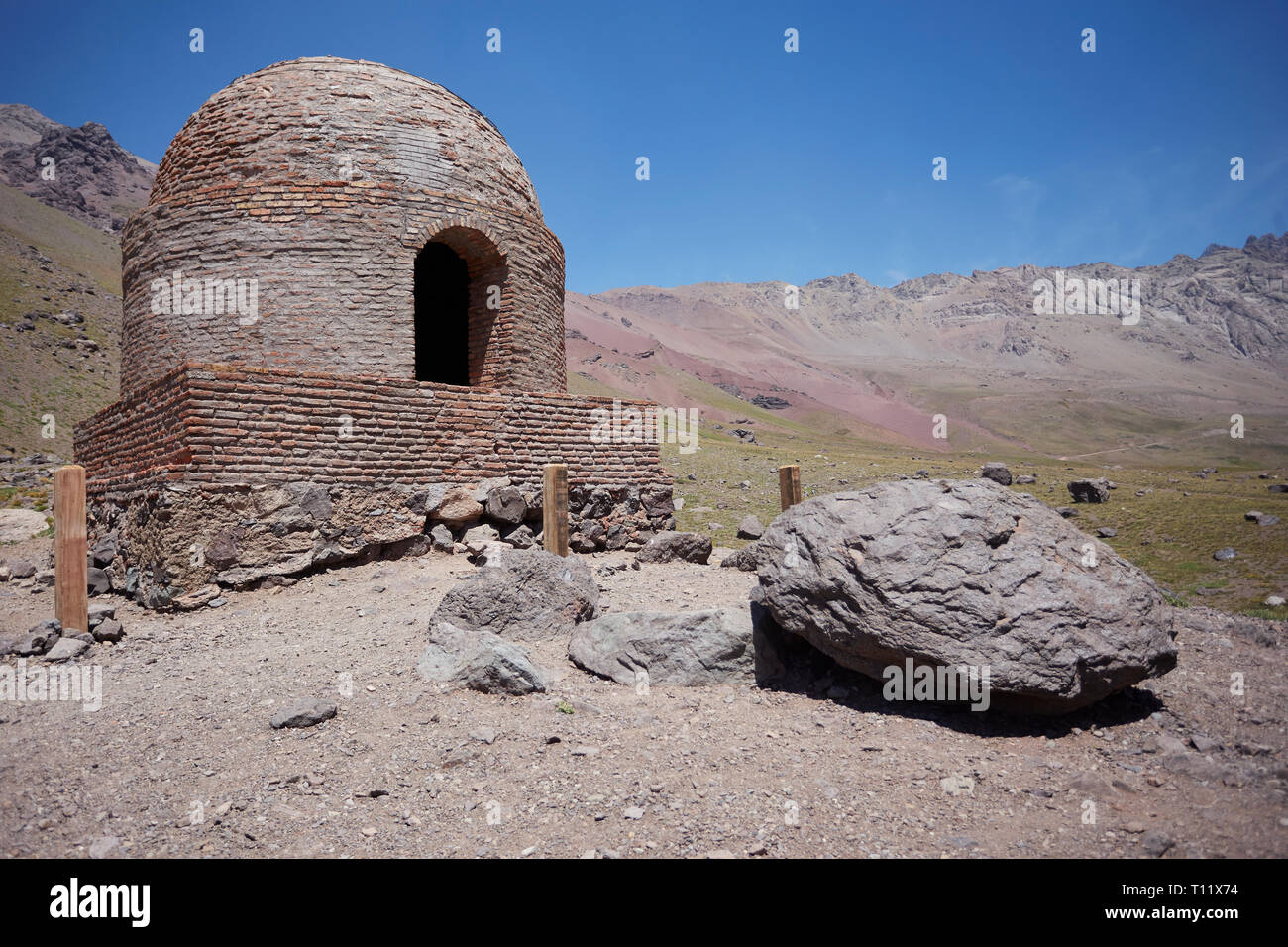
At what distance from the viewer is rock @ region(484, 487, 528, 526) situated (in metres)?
8.56

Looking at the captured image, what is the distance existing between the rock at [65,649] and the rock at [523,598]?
3319 mm

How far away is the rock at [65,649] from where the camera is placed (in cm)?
602

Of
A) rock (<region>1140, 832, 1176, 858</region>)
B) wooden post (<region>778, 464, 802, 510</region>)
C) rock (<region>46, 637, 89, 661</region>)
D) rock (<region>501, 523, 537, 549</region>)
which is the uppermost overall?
wooden post (<region>778, 464, 802, 510</region>)

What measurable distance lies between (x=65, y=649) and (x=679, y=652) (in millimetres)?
5481

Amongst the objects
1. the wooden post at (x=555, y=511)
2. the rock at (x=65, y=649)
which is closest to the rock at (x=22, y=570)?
the rock at (x=65, y=649)

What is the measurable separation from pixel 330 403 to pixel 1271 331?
579 ft

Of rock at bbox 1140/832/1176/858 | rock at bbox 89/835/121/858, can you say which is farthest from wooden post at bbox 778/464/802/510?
rock at bbox 89/835/121/858

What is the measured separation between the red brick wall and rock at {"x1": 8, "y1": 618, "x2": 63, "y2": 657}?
67.4 inches

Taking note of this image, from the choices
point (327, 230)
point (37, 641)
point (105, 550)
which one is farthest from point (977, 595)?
point (105, 550)

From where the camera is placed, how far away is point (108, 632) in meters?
6.39

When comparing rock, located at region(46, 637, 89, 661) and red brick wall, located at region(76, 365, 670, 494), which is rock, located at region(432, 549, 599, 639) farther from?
rock, located at region(46, 637, 89, 661)

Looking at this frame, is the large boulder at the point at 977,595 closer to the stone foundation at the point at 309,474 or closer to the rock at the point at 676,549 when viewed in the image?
the rock at the point at 676,549

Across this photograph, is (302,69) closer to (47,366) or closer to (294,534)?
(294,534)

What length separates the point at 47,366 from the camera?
30.8 meters
